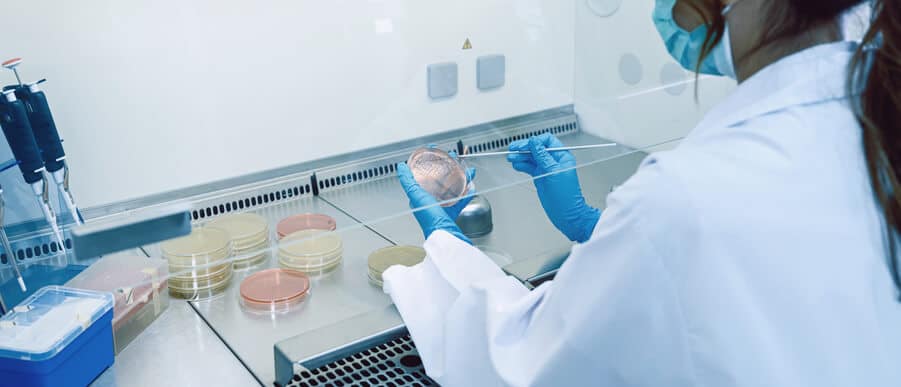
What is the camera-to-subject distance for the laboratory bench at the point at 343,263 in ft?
3.43

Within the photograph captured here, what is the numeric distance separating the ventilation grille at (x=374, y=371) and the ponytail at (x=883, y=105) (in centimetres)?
59

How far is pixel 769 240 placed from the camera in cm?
70

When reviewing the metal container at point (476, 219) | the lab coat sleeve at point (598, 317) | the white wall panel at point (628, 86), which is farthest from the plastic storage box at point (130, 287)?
the white wall panel at point (628, 86)

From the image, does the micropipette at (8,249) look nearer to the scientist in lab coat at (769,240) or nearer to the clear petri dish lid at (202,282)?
the clear petri dish lid at (202,282)

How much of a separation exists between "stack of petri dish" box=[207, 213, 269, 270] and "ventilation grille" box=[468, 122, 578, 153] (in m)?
0.40

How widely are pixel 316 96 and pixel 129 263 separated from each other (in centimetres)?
51

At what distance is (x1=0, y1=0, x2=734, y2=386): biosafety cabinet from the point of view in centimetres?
106

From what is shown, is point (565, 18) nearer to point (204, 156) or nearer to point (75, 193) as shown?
point (204, 156)

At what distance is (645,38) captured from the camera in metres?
1.38

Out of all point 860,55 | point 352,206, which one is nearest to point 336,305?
point 352,206

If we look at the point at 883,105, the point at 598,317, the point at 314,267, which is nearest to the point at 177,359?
the point at 314,267

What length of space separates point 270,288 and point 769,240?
2.40 feet

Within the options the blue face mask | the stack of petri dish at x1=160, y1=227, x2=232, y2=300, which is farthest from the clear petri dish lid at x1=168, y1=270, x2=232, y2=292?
the blue face mask

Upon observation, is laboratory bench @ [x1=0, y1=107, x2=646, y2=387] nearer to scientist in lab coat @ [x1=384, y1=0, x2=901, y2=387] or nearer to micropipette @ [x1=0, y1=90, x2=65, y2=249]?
micropipette @ [x1=0, y1=90, x2=65, y2=249]
